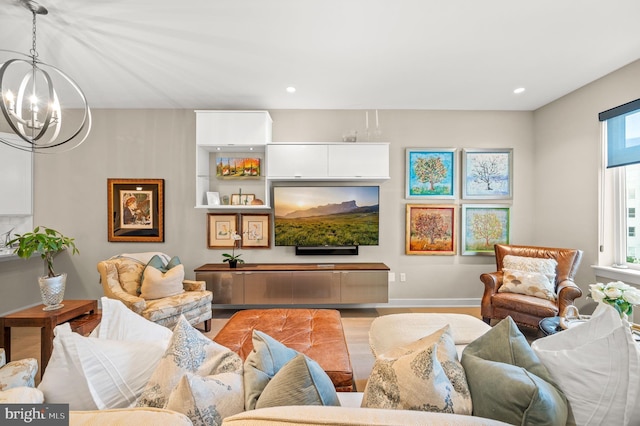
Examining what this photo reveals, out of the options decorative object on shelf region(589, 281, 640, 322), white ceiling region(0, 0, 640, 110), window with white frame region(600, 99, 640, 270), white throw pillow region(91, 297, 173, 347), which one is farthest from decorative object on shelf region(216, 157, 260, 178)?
window with white frame region(600, 99, 640, 270)

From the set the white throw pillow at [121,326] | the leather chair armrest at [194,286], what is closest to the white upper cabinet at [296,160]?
the leather chair armrest at [194,286]

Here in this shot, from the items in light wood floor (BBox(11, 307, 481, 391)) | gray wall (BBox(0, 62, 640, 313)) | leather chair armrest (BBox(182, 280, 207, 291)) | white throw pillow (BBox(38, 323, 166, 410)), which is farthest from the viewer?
gray wall (BBox(0, 62, 640, 313))

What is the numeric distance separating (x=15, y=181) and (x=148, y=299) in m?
2.44

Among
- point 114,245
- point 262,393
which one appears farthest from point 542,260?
point 114,245

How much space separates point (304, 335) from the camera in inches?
80.2

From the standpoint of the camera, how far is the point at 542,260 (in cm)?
315

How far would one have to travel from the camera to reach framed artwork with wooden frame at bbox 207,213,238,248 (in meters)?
3.87

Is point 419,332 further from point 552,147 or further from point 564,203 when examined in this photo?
point 552,147

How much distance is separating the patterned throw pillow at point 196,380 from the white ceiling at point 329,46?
6.92 ft

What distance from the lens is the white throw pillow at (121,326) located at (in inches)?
47.8

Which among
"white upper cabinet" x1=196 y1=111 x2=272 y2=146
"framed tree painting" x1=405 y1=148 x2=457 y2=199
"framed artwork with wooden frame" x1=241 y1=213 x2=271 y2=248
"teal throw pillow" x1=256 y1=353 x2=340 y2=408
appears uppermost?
"white upper cabinet" x1=196 y1=111 x2=272 y2=146

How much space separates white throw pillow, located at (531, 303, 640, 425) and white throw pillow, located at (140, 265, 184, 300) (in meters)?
3.13

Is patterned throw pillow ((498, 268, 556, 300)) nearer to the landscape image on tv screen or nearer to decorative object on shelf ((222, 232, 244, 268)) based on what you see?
the landscape image on tv screen

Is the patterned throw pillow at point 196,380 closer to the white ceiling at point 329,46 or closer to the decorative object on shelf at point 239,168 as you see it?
the white ceiling at point 329,46
